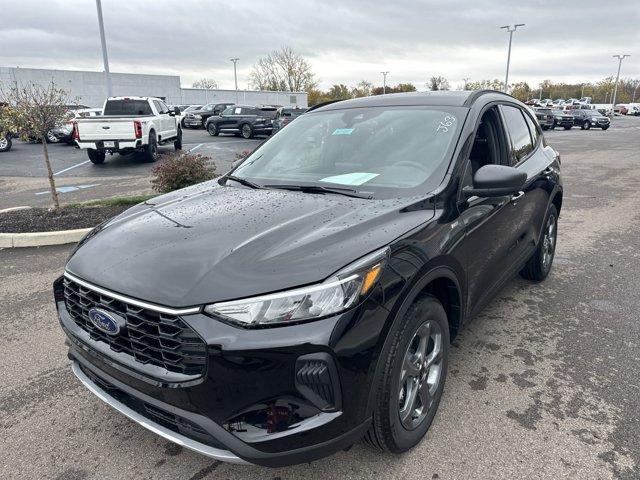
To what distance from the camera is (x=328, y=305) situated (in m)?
1.92

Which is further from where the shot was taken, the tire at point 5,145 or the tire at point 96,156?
the tire at point 5,145

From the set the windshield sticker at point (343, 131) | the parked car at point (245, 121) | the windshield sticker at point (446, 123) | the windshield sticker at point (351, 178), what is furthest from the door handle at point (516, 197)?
the parked car at point (245, 121)

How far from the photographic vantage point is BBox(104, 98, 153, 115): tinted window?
621 inches

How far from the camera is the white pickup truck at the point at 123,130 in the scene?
528 inches

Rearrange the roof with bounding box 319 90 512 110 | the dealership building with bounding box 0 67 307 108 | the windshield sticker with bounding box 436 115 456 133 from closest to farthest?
the windshield sticker with bounding box 436 115 456 133
the roof with bounding box 319 90 512 110
the dealership building with bounding box 0 67 307 108

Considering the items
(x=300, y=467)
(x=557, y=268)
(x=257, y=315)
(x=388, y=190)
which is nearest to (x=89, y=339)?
(x=257, y=315)

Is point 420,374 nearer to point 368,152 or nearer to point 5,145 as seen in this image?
point 368,152

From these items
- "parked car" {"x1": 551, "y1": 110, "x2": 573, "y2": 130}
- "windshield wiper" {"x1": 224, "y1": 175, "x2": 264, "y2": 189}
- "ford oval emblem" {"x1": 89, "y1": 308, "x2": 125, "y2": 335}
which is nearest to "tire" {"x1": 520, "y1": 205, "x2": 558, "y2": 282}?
"windshield wiper" {"x1": 224, "y1": 175, "x2": 264, "y2": 189}

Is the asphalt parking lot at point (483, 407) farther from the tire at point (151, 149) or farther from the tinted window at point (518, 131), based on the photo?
the tire at point (151, 149)

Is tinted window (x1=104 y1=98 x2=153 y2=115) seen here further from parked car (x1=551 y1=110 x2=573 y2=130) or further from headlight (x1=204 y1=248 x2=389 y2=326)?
parked car (x1=551 y1=110 x2=573 y2=130)

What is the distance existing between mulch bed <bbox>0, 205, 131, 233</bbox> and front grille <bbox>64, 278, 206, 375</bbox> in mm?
4693

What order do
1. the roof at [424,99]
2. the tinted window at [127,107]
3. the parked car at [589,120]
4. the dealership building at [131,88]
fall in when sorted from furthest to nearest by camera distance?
the dealership building at [131,88] < the parked car at [589,120] < the tinted window at [127,107] < the roof at [424,99]

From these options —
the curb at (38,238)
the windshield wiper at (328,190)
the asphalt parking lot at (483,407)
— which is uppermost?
the windshield wiper at (328,190)

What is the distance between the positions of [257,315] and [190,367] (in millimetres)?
354
